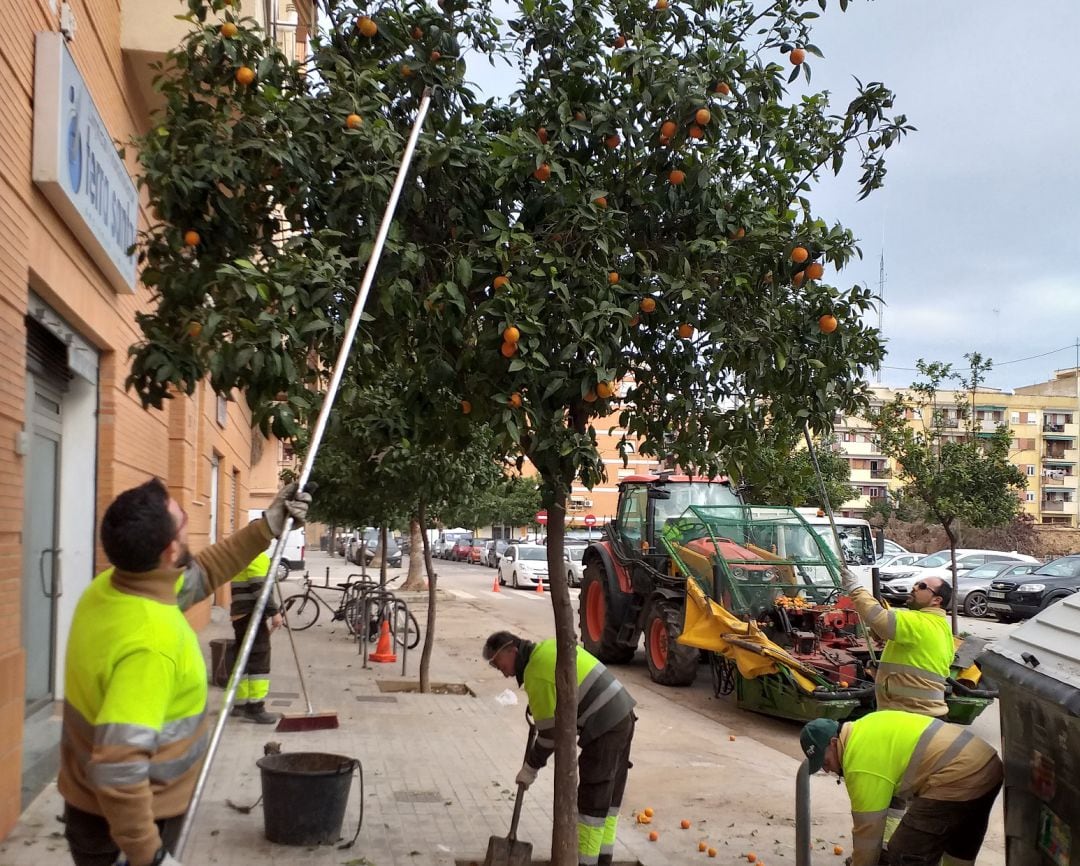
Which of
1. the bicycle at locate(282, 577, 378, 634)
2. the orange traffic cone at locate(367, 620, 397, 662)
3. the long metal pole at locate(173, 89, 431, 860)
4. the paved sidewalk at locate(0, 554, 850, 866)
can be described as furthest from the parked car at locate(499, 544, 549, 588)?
the long metal pole at locate(173, 89, 431, 860)

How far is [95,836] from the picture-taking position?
9.84 ft

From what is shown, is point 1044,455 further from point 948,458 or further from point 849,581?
point 849,581

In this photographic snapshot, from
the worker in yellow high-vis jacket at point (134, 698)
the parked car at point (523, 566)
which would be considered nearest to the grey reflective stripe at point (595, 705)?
the worker in yellow high-vis jacket at point (134, 698)

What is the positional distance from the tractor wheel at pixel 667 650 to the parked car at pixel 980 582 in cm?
1326

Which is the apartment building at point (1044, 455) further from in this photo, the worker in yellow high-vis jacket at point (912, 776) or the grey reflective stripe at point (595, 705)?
the worker in yellow high-vis jacket at point (912, 776)

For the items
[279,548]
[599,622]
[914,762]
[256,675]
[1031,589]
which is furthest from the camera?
[1031,589]

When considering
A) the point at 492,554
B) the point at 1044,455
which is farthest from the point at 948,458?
the point at 1044,455

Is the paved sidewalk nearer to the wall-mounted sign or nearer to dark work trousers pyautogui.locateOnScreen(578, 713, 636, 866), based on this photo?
dark work trousers pyautogui.locateOnScreen(578, 713, 636, 866)

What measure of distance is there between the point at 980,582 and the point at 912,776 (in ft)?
78.5

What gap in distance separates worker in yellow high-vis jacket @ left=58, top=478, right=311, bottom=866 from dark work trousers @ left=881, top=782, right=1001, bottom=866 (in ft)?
9.86

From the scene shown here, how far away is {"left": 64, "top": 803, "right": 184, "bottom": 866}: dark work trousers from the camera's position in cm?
299

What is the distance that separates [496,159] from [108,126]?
4427 millimetres

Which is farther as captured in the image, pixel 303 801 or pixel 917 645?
pixel 917 645

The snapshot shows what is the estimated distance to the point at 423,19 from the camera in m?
5.06
